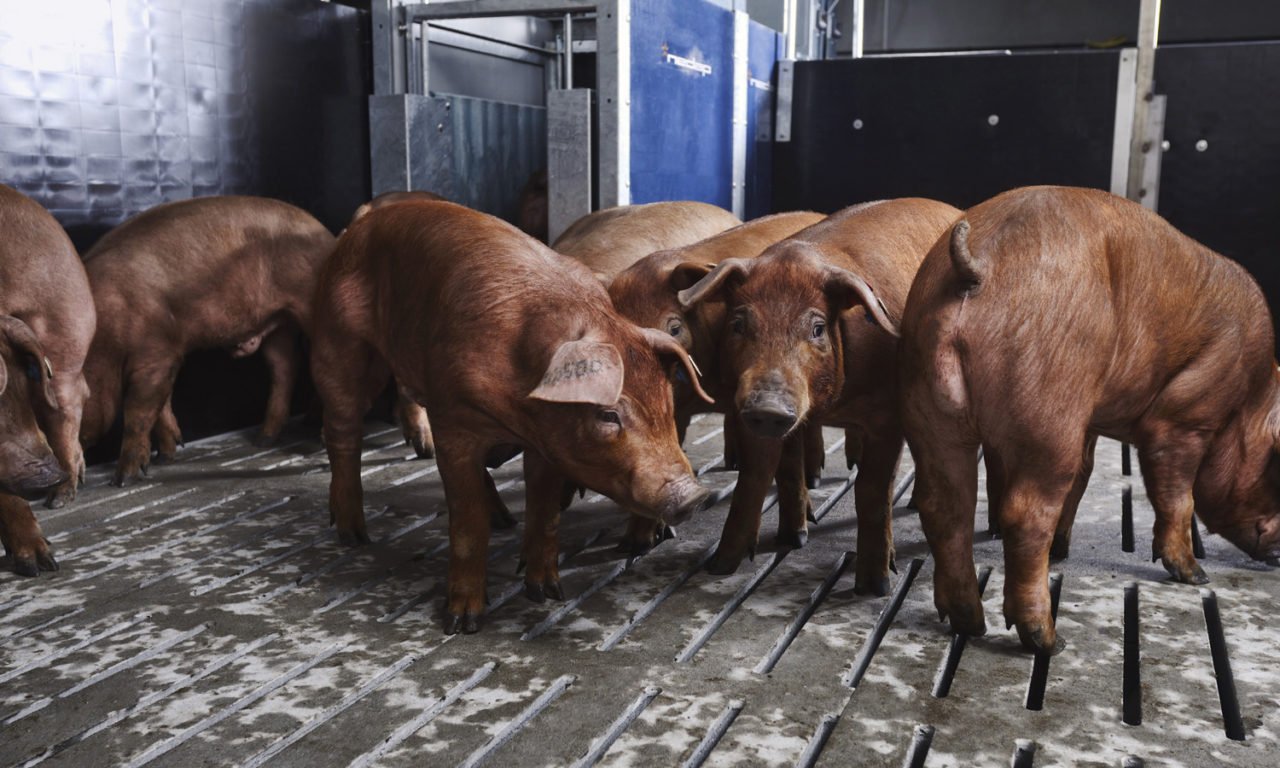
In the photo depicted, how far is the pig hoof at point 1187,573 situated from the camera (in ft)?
14.3

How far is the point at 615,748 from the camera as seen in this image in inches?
122

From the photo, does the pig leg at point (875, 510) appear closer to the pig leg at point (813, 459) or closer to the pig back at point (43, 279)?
the pig leg at point (813, 459)

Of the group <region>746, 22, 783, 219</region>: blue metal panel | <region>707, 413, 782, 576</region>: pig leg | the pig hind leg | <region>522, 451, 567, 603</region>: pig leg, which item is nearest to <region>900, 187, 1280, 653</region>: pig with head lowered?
<region>707, 413, 782, 576</region>: pig leg

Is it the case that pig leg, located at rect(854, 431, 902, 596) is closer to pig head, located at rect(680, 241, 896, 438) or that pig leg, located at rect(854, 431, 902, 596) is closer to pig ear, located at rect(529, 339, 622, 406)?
pig head, located at rect(680, 241, 896, 438)

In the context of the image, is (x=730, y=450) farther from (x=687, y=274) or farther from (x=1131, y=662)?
(x=1131, y=662)

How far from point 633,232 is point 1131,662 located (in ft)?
9.87

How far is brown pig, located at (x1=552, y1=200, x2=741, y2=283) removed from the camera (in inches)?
215

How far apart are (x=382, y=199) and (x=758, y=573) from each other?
340 cm

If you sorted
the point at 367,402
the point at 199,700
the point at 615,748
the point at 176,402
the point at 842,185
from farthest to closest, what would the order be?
the point at 842,185, the point at 176,402, the point at 367,402, the point at 199,700, the point at 615,748

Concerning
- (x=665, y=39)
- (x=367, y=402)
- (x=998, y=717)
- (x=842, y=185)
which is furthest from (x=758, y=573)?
(x=842, y=185)

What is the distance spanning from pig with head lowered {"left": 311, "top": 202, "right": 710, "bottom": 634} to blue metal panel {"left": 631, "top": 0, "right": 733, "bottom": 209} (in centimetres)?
288

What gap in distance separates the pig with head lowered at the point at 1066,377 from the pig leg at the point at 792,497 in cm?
92

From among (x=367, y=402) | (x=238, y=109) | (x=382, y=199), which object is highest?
(x=238, y=109)

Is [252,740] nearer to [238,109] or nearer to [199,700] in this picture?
[199,700]
